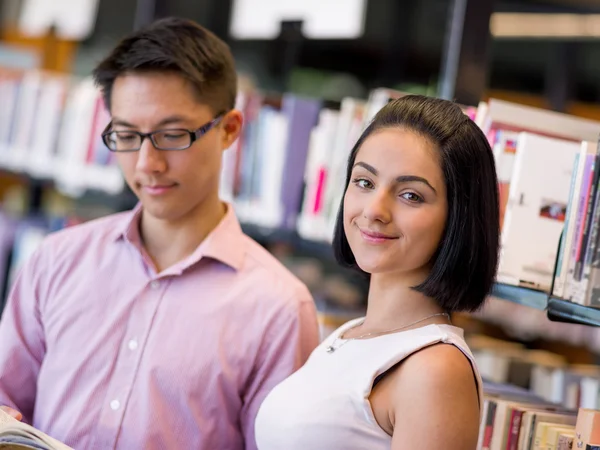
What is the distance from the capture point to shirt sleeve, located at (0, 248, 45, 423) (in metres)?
2.07

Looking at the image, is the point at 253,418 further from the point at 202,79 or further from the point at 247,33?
the point at 247,33

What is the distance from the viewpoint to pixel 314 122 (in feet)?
9.57

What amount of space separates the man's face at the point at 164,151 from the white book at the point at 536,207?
2.14ft

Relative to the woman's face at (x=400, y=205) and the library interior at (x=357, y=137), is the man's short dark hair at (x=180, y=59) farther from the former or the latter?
the woman's face at (x=400, y=205)

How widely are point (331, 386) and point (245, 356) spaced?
504 millimetres

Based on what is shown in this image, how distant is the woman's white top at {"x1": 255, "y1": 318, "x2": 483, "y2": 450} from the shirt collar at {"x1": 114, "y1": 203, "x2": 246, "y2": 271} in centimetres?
50

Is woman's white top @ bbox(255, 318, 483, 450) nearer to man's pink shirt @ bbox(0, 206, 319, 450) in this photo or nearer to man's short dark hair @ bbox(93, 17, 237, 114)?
man's pink shirt @ bbox(0, 206, 319, 450)

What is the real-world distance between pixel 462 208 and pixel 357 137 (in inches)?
22.3

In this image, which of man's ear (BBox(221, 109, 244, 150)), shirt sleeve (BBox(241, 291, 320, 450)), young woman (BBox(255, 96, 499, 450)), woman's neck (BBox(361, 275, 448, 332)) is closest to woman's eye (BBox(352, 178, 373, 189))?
young woman (BBox(255, 96, 499, 450))

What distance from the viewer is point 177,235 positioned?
80.8 inches

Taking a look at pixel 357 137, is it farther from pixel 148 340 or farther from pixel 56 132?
pixel 56 132

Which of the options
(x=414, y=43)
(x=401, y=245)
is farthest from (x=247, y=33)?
(x=401, y=245)

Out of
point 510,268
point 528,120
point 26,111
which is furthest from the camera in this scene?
point 26,111

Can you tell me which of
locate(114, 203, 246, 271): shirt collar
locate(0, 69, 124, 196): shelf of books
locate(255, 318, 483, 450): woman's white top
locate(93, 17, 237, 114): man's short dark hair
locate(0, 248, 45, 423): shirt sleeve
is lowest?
locate(0, 248, 45, 423): shirt sleeve
